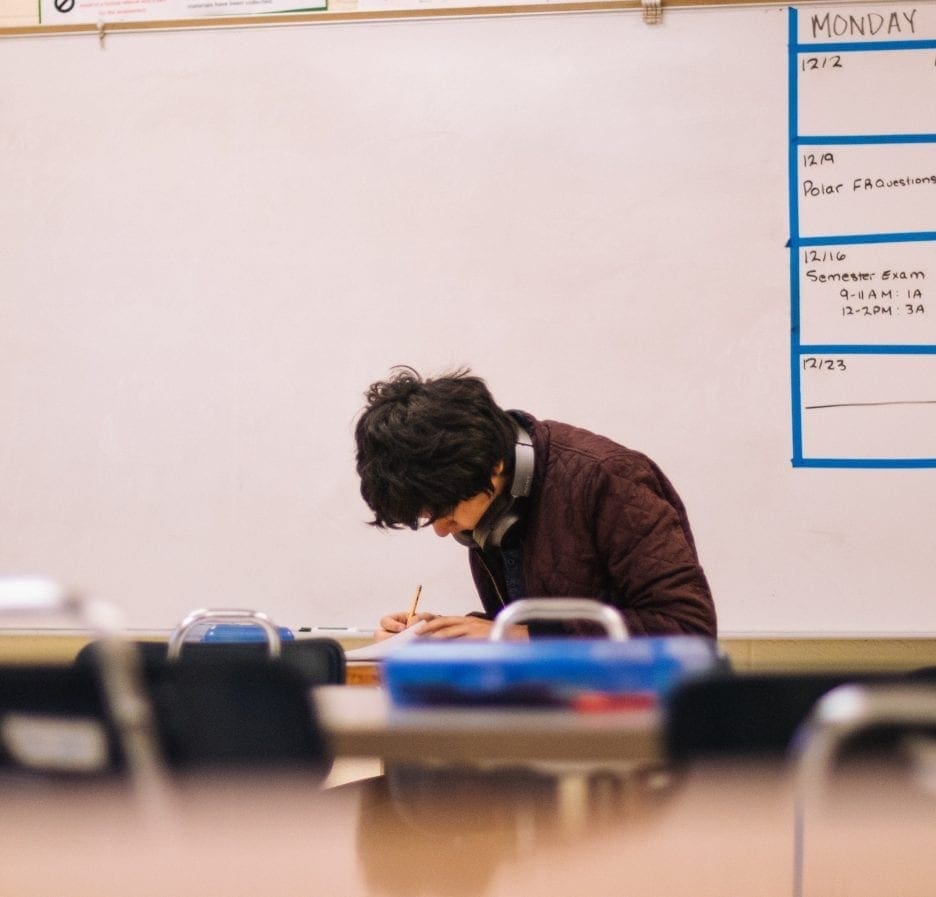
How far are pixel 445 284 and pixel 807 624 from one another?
1.27 m

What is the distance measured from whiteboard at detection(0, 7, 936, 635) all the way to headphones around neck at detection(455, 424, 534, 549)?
790 millimetres

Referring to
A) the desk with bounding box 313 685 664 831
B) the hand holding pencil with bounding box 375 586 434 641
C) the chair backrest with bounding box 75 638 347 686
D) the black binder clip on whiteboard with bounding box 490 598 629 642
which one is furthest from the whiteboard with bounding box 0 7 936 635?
the desk with bounding box 313 685 664 831

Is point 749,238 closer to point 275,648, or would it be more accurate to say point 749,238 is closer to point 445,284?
point 445,284

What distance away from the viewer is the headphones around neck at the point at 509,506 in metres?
2.12

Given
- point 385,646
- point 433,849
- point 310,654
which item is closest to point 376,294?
point 385,646

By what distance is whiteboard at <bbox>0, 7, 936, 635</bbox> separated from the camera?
2891 mm

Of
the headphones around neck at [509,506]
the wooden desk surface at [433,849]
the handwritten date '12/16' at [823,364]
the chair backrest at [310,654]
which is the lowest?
the wooden desk surface at [433,849]

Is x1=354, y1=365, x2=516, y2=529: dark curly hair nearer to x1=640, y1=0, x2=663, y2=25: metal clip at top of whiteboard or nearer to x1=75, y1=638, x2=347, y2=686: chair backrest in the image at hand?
x1=75, y1=638, x2=347, y2=686: chair backrest

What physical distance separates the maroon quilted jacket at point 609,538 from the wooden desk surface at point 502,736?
3.18 ft

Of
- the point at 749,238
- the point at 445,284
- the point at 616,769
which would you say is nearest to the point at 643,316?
the point at 749,238

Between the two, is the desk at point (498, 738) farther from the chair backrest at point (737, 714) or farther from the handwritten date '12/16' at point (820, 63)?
the handwritten date '12/16' at point (820, 63)

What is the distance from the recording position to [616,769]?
3.40 feet

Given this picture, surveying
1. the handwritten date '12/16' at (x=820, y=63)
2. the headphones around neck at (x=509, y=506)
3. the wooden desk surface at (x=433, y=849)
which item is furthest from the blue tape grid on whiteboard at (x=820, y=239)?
the wooden desk surface at (x=433, y=849)

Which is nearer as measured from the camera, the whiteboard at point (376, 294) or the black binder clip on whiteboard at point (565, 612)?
the black binder clip on whiteboard at point (565, 612)
